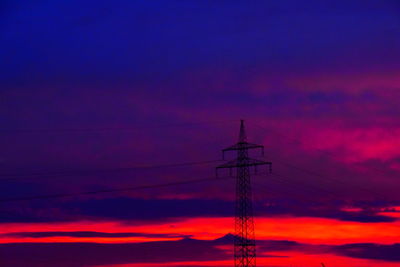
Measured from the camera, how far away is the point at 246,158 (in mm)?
118125

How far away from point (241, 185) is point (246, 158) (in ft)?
10.9

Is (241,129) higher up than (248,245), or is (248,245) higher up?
(241,129)

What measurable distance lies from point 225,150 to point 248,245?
1020cm

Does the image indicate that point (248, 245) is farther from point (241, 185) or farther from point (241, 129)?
point (241, 129)

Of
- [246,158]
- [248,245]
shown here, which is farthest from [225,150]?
[248,245]

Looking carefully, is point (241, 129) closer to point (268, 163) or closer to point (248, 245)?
point (268, 163)

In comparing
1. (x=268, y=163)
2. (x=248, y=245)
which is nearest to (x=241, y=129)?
(x=268, y=163)

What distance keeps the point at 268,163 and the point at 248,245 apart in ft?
34.4

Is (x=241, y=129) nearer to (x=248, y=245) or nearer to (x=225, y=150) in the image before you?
(x=225, y=150)

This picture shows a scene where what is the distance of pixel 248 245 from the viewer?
12025 centimetres

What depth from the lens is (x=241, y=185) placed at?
393 ft

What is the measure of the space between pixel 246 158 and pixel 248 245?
358 inches

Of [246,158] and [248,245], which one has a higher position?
[246,158]

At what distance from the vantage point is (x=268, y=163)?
11425 cm
